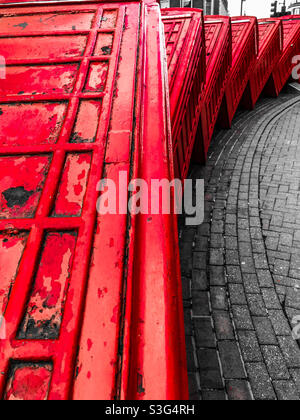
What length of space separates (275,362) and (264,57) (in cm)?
805

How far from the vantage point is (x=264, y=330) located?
7.61ft

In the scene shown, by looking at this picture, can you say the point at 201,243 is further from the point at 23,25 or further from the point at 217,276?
the point at 23,25

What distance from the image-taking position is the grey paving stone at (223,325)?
2295 millimetres

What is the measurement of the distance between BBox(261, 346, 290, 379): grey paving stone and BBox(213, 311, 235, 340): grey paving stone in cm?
28

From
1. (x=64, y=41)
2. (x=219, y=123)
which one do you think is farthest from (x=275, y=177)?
(x=64, y=41)

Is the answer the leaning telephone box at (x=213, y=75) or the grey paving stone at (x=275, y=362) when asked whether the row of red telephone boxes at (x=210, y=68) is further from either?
the grey paving stone at (x=275, y=362)

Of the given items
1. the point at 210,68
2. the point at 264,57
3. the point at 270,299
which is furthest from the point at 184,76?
the point at 264,57

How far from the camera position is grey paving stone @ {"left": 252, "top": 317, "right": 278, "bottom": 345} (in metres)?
2.24

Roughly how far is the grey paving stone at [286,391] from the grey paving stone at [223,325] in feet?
1.49

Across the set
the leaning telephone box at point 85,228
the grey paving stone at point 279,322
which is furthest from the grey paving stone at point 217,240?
the leaning telephone box at point 85,228

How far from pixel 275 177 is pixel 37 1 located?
4.16m

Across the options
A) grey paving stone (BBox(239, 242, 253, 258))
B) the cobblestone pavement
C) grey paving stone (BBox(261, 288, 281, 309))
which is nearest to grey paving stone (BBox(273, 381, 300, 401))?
the cobblestone pavement
